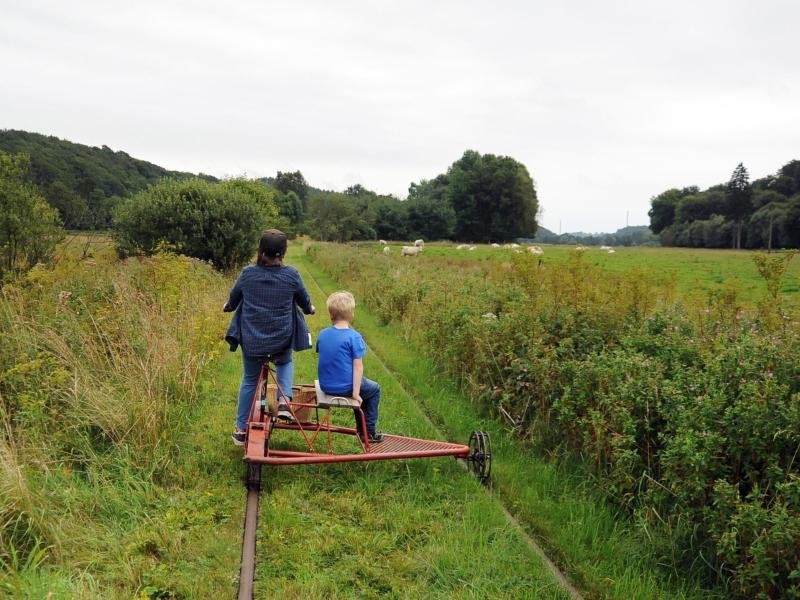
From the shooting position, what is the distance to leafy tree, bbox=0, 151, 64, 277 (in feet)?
44.3

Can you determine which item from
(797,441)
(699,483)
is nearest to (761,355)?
(797,441)

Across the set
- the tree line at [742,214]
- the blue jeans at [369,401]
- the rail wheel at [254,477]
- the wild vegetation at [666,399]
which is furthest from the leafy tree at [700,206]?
the rail wheel at [254,477]

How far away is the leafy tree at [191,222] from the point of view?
61.0 feet

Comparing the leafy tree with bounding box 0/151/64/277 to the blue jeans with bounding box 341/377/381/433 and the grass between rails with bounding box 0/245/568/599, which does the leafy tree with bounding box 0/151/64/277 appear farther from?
the blue jeans with bounding box 341/377/381/433

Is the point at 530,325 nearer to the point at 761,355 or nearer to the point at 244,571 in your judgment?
the point at 761,355

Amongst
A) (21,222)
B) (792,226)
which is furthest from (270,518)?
(792,226)

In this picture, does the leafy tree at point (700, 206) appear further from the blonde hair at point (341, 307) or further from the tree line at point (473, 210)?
the blonde hair at point (341, 307)

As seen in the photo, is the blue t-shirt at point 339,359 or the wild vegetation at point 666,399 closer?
the wild vegetation at point 666,399

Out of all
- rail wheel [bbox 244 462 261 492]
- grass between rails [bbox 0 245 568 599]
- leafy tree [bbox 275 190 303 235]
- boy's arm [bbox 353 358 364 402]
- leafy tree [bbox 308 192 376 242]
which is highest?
leafy tree [bbox 275 190 303 235]

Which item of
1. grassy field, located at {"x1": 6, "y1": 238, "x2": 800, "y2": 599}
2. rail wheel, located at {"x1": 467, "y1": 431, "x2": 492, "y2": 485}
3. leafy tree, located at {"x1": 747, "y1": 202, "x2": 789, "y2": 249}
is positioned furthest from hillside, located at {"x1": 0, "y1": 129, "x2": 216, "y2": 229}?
leafy tree, located at {"x1": 747, "y1": 202, "x2": 789, "y2": 249}

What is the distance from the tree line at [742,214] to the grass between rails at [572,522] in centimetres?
6647

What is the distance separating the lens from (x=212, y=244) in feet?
62.5

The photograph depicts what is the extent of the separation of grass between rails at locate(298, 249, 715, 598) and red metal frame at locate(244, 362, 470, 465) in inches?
26.7

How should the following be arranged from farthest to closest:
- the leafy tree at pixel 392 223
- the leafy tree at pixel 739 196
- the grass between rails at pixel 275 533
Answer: the leafy tree at pixel 392 223 → the leafy tree at pixel 739 196 → the grass between rails at pixel 275 533
